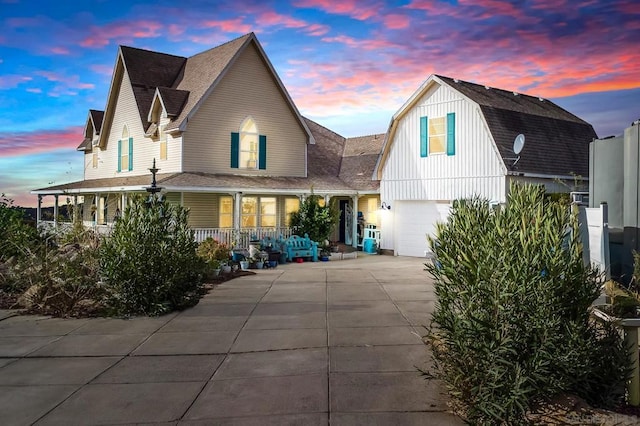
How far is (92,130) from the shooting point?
1155 inches

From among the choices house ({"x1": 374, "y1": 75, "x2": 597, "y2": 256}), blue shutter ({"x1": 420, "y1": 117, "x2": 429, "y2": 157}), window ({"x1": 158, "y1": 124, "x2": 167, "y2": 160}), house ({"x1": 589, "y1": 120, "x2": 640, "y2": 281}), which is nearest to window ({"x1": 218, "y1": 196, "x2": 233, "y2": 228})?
window ({"x1": 158, "y1": 124, "x2": 167, "y2": 160})

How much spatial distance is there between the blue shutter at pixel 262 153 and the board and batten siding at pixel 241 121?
0.24 metres

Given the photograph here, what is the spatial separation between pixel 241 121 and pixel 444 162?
9.19 metres

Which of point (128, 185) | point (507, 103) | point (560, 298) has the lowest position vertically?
point (560, 298)

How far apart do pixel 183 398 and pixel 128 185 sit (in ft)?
54.5

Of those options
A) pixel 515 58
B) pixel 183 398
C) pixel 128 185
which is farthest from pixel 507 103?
pixel 183 398

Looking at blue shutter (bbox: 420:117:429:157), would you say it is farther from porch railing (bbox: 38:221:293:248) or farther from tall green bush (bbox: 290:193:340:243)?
porch railing (bbox: 38:221:293:248)

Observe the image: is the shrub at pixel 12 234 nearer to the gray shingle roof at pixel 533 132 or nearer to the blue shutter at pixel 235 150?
the blue shutter at pixel 235 150

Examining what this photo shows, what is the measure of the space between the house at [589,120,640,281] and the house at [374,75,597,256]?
235 inches

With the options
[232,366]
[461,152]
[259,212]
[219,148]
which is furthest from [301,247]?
[232,366]

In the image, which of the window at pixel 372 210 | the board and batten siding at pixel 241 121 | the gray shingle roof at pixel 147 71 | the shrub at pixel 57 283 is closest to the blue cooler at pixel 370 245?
the window at pixel 372 210

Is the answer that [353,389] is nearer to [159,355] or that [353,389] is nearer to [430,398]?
[430,398]

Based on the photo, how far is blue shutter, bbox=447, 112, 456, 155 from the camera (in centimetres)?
1925

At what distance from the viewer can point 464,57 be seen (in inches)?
636
